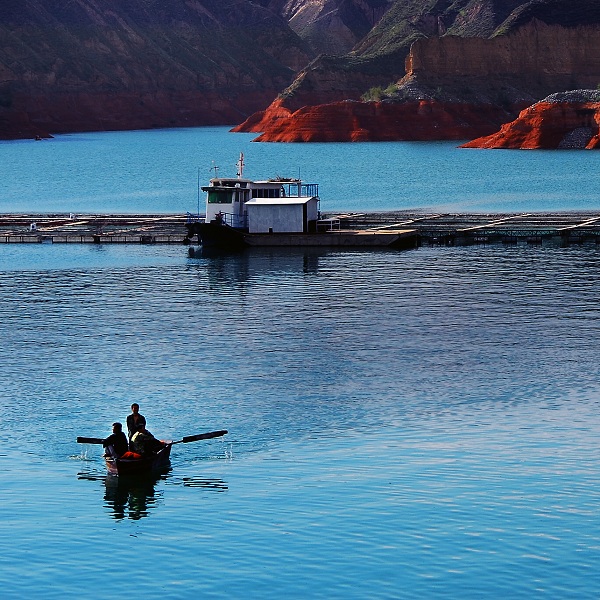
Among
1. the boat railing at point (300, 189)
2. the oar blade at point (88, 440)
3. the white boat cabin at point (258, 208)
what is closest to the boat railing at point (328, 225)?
the white boat cabin at point (258, 208)

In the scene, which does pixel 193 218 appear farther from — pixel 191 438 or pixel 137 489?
pixel 137 489

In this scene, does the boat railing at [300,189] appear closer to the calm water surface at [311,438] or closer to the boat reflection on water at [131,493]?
the calm water surface at [311,438]

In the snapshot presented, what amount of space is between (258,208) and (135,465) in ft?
218

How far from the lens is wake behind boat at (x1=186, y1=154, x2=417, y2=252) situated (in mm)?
114250

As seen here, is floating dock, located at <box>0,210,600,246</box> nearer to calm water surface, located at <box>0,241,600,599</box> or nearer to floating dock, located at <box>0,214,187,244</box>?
floating dock, located at <box>0,214,187,244</box>

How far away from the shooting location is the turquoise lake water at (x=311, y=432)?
4200cm

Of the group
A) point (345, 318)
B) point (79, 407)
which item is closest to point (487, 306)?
point (345, 318)

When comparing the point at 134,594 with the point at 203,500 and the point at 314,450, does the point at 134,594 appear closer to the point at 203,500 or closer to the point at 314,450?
the point at 203,500

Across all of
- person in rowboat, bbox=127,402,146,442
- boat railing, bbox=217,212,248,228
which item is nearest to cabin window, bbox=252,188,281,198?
boat railing, bbox=217,212,248,228

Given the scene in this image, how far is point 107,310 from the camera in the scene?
85562 mm

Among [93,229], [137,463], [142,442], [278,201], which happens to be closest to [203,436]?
[142,442]

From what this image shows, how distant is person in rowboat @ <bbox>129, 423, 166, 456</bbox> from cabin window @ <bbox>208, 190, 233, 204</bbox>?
66.3 meters

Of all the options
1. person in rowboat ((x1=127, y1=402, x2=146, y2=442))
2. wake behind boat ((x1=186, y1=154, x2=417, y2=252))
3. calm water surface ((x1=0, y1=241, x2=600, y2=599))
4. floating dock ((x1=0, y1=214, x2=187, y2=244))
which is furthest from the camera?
floating dock ((x1=0, y1=214, x2=187, y2=244))

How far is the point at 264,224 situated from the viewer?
116m
